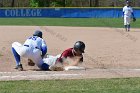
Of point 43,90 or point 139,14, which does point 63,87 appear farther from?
point 139,14

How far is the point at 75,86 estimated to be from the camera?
8047mm

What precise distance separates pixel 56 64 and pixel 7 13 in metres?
37.1

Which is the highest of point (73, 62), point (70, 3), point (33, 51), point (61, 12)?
point (33, 51)

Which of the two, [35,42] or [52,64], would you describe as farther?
[52,64]

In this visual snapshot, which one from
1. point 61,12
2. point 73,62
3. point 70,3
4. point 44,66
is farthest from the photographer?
point 70,3

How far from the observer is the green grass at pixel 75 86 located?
7.64m

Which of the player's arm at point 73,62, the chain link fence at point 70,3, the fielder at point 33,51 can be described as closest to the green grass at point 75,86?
the fielder at point 33,51

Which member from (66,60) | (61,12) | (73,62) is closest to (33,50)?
(66,60)

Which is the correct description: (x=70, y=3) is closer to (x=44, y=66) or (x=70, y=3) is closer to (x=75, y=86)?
(x=44, y=66)

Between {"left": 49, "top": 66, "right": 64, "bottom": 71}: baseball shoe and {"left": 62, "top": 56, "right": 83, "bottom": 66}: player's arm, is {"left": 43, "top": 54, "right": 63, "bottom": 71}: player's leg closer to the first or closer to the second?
{"left": 49, "top": 66, "right": 64, "bottom": 71}: baseball shoe

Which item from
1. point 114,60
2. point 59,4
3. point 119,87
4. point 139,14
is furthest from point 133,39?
point 59,4

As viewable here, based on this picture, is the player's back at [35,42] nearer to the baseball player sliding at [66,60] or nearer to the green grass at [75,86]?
the baseball player sliding at [66,60]

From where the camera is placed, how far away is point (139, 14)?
154 feet

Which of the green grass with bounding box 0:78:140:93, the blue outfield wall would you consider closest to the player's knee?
the green grass with bounding box 0:78:140:93
